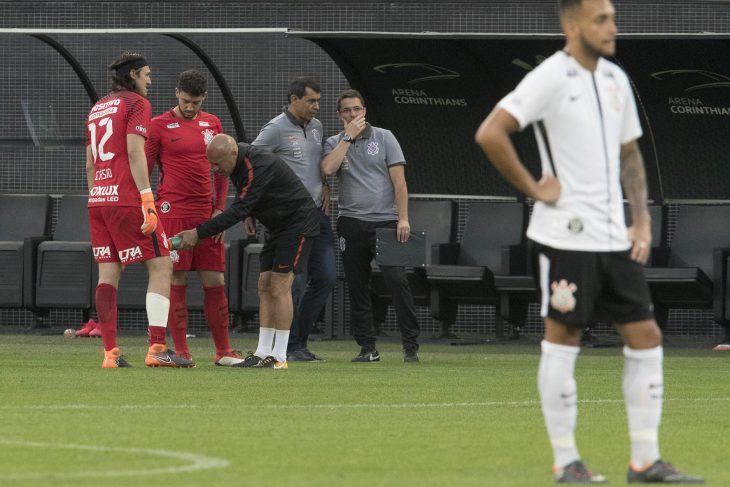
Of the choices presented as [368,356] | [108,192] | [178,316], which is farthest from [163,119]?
[368,356]

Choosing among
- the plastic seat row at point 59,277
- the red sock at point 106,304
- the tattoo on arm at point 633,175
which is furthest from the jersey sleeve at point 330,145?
the tattoo on arm at point 633,175

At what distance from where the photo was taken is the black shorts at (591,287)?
5.51 m

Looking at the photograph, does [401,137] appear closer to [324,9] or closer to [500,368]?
[324,9]

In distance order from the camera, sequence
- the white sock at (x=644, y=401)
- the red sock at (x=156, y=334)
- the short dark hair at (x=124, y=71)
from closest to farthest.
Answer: the white sock at (x=644, y=401)
the short dark hair at (x=124, y=71)
the red sock at (x=156, y=334)

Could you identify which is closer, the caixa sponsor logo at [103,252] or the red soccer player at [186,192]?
the caixa sponsor logo at [103,252]

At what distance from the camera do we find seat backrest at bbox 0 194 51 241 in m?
17.0

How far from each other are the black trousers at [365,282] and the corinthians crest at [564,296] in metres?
6.49

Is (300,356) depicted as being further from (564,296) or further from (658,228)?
(564,296)

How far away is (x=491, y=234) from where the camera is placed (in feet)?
51.9

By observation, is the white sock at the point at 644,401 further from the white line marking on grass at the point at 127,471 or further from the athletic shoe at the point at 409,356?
the athletic shoe at the point at 409,356

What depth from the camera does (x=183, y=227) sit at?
11.4 m

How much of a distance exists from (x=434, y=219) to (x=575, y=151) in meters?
10.3

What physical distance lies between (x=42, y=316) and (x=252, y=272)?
268cm

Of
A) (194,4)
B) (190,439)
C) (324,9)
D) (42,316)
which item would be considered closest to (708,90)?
(324,9)
